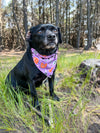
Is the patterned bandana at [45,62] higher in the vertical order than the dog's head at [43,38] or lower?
lower

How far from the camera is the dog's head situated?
185 centimetres

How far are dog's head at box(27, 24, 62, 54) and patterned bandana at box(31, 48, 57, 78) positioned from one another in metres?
0.10

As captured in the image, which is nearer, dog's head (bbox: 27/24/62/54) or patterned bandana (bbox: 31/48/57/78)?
dog's head (bbox: 27/24/62/54)

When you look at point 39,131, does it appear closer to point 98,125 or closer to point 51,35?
point 98,125

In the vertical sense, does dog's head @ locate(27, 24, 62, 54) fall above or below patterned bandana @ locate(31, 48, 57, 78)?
above

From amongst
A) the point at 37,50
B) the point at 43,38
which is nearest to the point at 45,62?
the point at 37,50

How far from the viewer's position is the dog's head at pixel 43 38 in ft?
6.08

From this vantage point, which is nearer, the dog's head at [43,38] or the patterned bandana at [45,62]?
the dog's head at [43,38]

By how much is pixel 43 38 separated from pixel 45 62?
1.45ft

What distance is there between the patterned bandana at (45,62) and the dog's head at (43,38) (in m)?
0.10

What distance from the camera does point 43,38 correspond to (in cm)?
185

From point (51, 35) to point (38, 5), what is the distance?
18.8m

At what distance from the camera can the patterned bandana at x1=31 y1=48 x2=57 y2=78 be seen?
6.43 ft

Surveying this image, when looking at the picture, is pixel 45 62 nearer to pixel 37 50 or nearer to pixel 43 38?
pixel 37 50
